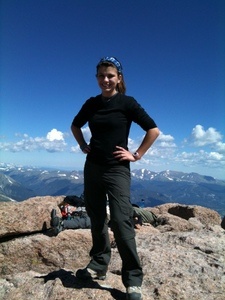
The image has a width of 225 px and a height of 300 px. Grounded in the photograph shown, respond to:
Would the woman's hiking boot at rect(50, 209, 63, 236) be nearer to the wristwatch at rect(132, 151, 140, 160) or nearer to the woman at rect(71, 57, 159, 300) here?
the woman at rect(71, 57, 159, 300)

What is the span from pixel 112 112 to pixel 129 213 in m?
2.25

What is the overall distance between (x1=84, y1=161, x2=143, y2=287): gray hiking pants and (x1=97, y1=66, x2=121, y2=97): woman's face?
177 cm

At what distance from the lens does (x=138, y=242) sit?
35.2ft

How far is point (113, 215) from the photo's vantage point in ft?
18.6

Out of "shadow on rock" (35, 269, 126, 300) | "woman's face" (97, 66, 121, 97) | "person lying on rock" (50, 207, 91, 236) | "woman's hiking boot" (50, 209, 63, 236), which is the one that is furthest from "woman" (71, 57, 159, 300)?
"person lying on rock" (50, 207, 91, 236)

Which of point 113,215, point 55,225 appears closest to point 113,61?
point 113,215

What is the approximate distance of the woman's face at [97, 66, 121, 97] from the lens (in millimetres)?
6184

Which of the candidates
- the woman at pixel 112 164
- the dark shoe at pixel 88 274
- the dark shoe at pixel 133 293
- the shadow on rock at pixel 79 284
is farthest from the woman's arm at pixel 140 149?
the shadow on rock at pixel 79 284

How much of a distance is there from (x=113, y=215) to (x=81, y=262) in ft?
16.4

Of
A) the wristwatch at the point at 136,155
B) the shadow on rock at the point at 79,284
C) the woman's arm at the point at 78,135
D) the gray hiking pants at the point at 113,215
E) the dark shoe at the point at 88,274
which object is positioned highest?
the woman's arm at the point at 78,135

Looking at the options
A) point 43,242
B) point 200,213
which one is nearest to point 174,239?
point 43,242

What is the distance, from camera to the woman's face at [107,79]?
20.3 feet

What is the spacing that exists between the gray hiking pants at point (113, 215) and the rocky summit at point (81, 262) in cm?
66

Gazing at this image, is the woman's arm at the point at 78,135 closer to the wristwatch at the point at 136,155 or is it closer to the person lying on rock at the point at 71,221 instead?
the wristwatch at the point at 136,155
